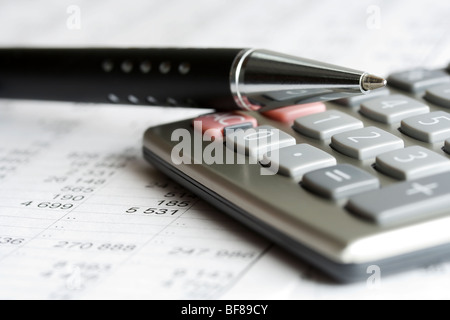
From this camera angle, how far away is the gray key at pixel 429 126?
15.9 inches

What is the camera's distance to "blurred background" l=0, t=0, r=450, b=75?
689 millimetres

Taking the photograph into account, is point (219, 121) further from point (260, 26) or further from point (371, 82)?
point (260, 26)

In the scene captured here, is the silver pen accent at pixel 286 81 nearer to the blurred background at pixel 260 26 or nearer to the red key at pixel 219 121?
the red key at pixel 219 121

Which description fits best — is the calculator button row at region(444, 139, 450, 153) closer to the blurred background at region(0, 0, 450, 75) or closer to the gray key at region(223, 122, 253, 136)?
the gray key at region(223, 122, 253, 136)

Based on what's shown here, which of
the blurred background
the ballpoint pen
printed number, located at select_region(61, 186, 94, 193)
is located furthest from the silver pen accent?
the blurred background

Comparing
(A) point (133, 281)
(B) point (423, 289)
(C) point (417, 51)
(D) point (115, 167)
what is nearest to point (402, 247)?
(B) point (423, 289)

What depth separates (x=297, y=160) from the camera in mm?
384

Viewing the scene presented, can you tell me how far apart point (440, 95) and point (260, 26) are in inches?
14.3

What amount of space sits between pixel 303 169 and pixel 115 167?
0.53ft

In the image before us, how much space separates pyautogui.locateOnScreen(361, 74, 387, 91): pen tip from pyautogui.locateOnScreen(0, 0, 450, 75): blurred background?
10.0 inches

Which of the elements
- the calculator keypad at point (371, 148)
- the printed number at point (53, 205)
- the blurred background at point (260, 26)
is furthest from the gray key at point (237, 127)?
the blurred background at point (260, 26)

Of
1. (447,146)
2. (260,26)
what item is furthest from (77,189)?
(260,26)

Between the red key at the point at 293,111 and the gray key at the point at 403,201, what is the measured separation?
126mm

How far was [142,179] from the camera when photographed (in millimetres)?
460
